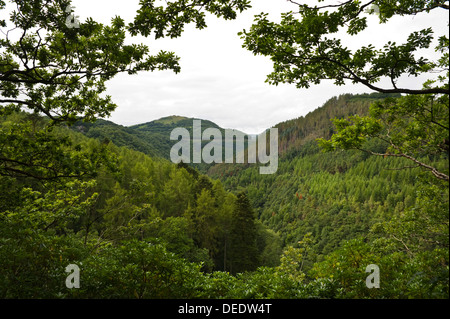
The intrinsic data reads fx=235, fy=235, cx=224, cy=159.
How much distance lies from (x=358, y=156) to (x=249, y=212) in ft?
523

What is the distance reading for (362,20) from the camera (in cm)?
476

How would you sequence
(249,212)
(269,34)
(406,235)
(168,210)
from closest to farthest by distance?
(269,34), (406,235), (249,212), (168,210)

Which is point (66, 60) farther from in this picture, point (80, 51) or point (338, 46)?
point (338, 46)

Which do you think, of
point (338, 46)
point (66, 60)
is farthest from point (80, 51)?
point (338, 46)

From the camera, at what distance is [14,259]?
4.75 meters

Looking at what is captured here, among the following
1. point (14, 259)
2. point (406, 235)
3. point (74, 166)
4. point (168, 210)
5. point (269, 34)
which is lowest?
point (168, 210)
